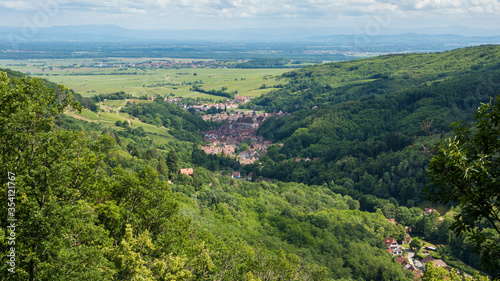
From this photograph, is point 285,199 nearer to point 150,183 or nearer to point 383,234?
point 383,234

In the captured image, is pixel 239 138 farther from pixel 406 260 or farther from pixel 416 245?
pixel 406 260

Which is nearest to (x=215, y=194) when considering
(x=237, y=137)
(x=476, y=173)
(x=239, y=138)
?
(x=476, y=173)

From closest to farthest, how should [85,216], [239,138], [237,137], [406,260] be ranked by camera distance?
[85,216]
[406,260]
[239,138]
[237,137]


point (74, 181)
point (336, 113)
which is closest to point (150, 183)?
point (74, 181)

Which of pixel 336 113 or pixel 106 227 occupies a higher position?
pixel 106 227

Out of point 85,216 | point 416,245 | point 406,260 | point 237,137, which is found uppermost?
point 85,216

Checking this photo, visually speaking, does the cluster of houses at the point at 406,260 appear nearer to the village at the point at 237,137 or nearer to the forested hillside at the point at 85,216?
the forested hillside at the point at 85,216

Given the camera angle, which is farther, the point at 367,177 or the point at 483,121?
the point at 367,177

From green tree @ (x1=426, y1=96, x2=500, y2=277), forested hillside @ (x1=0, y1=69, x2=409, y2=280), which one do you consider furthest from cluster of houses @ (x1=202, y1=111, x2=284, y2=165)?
green tree @ (x1=426, y1=96, x2=500, y2=277)

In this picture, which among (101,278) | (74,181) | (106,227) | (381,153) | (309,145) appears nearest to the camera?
(101,278)
